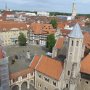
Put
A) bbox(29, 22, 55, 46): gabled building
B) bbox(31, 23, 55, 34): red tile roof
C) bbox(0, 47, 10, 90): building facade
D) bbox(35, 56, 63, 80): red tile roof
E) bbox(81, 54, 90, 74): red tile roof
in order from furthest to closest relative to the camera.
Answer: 1. bbox(31, 23, 55, 34): red tile roof
2. bbox(29, 22, 55, 46): gabled building
3. bbox(81, 54, 90, 74): red tile roof
4. bbox(35, 56, 63, 80): red tile roof
5. bbox(0, 47, 10, 90): building facade

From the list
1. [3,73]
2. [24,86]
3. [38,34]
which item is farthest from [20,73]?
[38,34]

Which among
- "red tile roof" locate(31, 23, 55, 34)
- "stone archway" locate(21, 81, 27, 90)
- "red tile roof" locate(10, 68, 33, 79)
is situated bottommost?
"stone archway" locate(21, 81, 27, 90)

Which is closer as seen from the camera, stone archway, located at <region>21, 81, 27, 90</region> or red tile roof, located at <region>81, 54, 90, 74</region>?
red tile roof, located at <region>81, 54, 90, 74</region>

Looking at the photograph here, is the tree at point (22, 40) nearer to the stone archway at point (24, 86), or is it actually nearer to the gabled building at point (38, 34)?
the gabled building at point (38, 34)

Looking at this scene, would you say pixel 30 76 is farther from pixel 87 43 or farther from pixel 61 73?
pixel 87 43

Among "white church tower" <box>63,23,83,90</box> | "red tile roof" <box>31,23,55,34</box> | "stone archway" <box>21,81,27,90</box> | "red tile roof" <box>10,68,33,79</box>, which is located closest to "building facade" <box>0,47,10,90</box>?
"red tile roof" <box>10,68,33,79</box>

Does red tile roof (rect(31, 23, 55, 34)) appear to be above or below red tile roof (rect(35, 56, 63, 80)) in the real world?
above

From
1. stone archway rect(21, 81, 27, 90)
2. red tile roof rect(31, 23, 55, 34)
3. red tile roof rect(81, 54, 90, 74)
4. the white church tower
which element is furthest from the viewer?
red tile roof rect(31, 23, 55, 34)

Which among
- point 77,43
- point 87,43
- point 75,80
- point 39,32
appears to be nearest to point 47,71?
point 75,80

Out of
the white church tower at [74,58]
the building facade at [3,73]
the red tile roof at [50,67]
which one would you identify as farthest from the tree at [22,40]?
the building facade at [3,73]

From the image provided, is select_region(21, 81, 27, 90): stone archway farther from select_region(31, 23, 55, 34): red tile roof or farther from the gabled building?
select_region(31, 23, 55, 34): red tile roof
